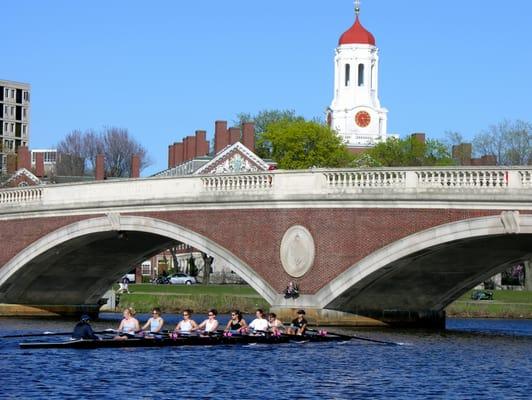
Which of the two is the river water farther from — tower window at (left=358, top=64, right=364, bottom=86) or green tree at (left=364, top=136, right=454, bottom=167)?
tower window at (left=358, top=64, right=364, bottom=86)

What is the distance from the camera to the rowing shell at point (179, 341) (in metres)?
39.8

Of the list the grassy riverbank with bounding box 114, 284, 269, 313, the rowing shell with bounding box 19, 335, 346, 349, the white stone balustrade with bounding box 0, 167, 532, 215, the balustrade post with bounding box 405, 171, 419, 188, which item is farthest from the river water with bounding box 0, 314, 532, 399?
the grassy riverbank with bounding box 114, 284, 269, 313

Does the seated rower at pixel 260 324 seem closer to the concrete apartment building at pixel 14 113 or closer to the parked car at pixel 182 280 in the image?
the parked car at pixel 182 280

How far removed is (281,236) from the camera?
49.2 metres

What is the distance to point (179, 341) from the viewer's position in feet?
137

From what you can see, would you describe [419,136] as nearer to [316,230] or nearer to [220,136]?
[220,136]

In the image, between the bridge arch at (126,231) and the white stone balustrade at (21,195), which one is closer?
the bridge arch at (126,231)

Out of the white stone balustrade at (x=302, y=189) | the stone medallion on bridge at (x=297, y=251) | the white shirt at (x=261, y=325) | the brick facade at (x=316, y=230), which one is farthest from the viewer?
the stone medallion on bridge at (x=297, y=251)

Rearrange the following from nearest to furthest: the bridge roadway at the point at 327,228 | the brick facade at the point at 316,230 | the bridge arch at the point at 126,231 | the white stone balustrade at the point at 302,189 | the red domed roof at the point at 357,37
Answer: the white stone balustrade at the point at 302,189 → the bridge roadway at the point at 327,228 → the brick facade at the point at 316,230 → the bridge arch at the point at 126,231 → the red domed roof at the point at 357,37

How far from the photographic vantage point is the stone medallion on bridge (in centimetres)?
4859

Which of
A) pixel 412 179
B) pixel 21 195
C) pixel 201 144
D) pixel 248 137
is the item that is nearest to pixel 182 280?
pixel 201 144

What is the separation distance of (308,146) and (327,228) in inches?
2186

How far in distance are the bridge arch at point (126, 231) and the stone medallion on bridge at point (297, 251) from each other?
3.70 ft

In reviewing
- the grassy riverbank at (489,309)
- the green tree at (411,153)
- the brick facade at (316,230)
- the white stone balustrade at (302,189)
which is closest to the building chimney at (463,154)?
the green tree at (411,153)
